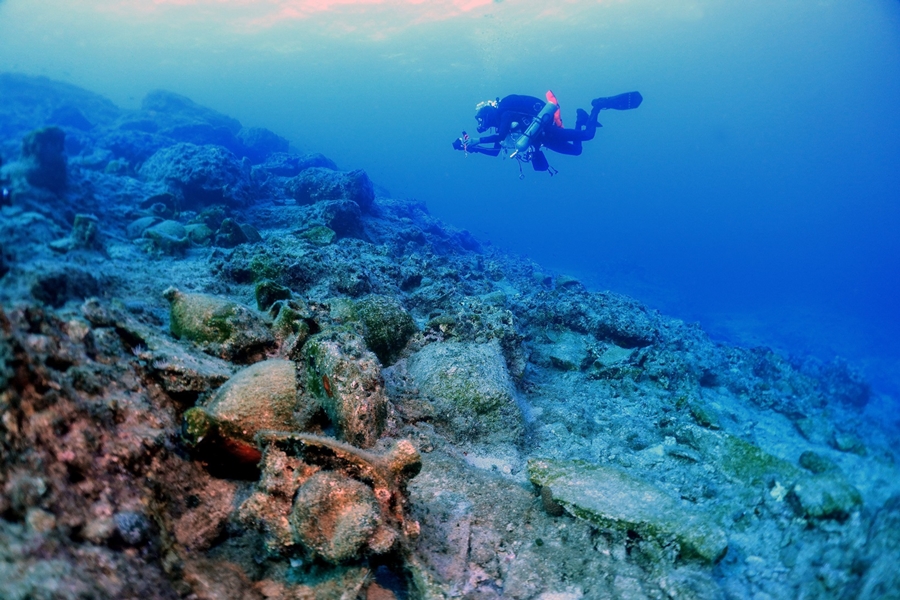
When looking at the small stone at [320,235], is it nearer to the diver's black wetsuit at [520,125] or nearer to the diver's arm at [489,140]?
the diver's black wetsuit at [520,125]

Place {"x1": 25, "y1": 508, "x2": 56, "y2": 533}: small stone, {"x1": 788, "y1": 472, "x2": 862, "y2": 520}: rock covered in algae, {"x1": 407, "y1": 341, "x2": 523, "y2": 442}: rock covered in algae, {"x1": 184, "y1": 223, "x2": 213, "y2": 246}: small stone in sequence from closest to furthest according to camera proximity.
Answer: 1. {"x1": 25, "y1": 508, "x2": 56, "y2": 533}: small stone
2. {"x1": 788, "y1": 472, "x2": 862, "y2": 520}: rock covered in algae
3. {"x1": 407, "y1": 341, "x2": 523, "y2": 442}: rock covered in algae
4. {"x1": 184, "y1": 223, "x2": 213, "y2": 246}: small stone

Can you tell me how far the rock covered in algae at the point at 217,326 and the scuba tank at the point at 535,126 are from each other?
897 centimetres

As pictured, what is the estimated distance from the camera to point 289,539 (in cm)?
232

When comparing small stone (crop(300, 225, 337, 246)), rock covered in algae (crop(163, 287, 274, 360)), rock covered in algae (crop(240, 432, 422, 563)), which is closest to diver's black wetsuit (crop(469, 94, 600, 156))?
small stone (crop(300, 225, 337, 246))

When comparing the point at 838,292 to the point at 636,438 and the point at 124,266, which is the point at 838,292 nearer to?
the point at 636,438

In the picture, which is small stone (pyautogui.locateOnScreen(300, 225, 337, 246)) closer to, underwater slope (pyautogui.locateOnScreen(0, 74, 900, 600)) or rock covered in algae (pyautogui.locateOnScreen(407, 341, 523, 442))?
underwater slope (pyautogui.locateOnScreen(0, 74, 900, 600))

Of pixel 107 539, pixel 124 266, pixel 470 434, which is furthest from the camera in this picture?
pixel 124 266

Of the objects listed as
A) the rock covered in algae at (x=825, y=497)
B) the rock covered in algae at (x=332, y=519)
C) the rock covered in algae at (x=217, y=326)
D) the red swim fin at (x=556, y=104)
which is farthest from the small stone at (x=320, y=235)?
the rock covered in algae at (x=825, y=497)

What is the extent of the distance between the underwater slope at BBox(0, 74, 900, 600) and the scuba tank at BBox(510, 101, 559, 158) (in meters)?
6.10

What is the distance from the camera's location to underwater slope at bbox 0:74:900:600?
6.44ft

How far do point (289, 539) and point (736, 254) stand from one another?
111 metres

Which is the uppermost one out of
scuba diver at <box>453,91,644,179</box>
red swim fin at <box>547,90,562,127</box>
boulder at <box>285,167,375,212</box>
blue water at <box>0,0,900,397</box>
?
blue water at <box>0,0,900,397</box>

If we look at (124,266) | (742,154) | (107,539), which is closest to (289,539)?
(107,539)

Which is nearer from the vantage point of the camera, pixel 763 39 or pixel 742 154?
pixel 763 39
